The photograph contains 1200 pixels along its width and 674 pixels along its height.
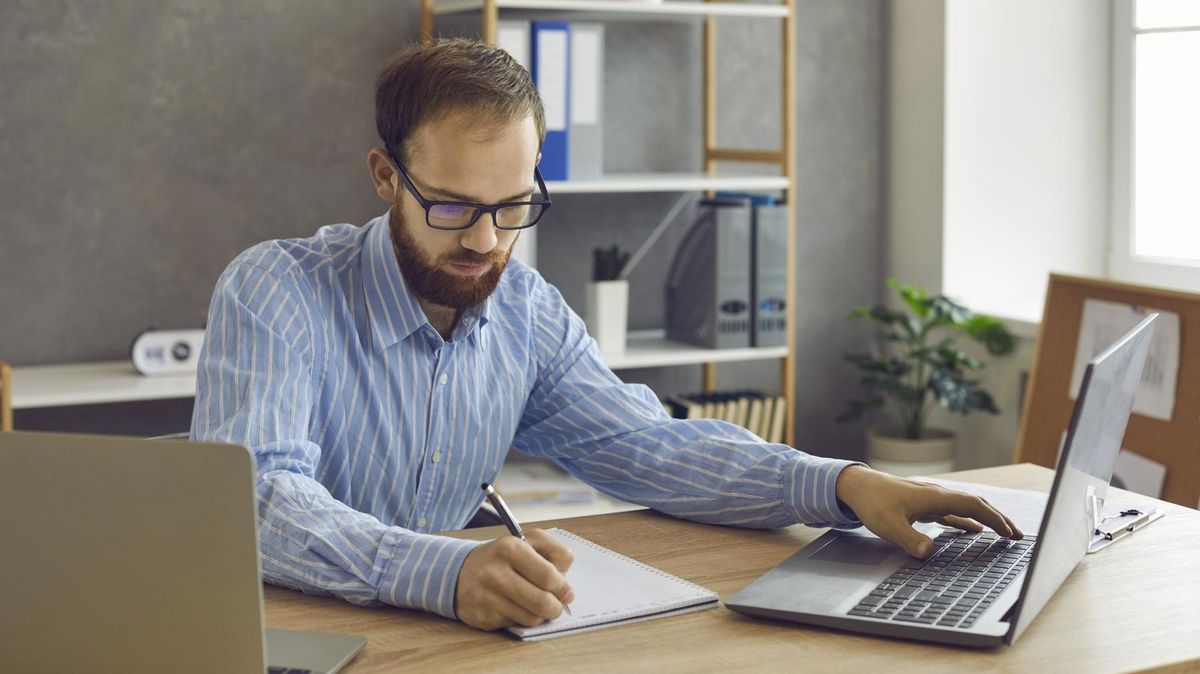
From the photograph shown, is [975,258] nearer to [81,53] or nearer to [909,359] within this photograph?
[909,359]

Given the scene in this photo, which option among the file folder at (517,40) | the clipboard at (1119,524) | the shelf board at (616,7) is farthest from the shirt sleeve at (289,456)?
the shelf board at (616,7)

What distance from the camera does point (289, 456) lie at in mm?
1350

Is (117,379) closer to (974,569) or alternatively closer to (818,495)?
(818,495)

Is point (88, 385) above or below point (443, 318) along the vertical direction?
below

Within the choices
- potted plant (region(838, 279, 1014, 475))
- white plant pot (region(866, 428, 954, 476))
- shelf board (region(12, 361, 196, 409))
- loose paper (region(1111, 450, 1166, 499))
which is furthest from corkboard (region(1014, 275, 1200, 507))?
shelf board (region(12, 361, 196, 409))

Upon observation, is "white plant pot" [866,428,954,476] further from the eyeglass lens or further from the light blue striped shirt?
the eyeglass lens

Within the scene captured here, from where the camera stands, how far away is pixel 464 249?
60.1 inches

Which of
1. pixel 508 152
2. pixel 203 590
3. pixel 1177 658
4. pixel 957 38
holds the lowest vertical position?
pixel 1177 658

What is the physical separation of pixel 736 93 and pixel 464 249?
6.66ft

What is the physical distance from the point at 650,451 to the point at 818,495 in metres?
0.26

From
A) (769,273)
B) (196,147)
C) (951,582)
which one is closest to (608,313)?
(769,273)

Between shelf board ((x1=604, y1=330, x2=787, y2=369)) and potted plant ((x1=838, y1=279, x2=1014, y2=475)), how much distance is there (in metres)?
0.31

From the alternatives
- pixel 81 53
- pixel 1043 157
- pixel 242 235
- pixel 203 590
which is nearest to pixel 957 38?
pixel 1043 157

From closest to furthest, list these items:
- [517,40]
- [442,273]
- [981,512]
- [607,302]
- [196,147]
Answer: [981,512] → [442,273] → [517,40] → [196,147] → [607,302]
